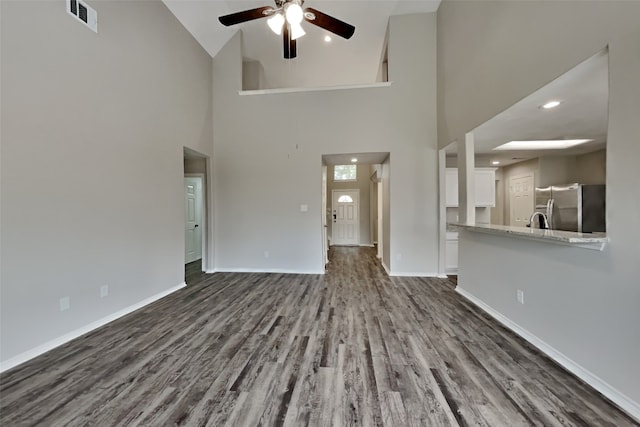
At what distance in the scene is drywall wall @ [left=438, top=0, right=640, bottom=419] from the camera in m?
1.53

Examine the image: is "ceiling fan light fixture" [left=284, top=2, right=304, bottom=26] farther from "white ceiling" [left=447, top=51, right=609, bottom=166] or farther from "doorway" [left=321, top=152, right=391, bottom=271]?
"doorway" [left=321, top=152, right=391, bottom=271]

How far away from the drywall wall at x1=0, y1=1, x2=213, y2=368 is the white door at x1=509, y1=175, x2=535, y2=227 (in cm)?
688

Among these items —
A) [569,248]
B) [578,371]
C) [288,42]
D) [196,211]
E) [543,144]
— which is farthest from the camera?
[196,211]

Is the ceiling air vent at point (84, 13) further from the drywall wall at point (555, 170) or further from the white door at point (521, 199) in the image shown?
the white door at point (521, 199)

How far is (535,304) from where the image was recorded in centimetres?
234

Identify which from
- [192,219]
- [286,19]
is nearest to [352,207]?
[192,219]

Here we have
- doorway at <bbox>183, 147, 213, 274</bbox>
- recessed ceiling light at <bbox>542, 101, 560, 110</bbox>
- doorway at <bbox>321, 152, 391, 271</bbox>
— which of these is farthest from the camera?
doorway at <bbox>321, 152, 391, 271</bbox>

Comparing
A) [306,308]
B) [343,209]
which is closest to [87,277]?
[306,308]

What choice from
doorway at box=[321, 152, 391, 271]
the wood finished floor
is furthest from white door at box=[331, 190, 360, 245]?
the wood finished floor

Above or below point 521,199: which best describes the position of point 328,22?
above

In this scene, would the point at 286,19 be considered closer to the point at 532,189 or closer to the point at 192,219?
the point at 192,219

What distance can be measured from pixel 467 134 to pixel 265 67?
16.1 ft

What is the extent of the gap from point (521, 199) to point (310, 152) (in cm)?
488

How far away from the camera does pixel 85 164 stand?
262 centimetres
